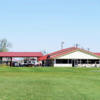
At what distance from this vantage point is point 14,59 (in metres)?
80.5

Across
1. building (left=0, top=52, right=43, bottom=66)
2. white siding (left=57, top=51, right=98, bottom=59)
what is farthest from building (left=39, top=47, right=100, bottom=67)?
building (left=0, top=52, right=43, bottom=66)

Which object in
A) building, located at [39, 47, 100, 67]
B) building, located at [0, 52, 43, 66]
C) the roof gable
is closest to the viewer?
building, located at [39, 47, 100, 67]

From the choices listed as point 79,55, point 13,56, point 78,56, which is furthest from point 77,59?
point 13,56

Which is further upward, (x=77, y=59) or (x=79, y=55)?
(x=79, y=55)

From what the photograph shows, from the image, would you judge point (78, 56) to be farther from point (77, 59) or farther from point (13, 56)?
point (13, 56)

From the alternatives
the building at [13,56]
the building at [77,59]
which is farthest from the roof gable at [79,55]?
the building at [13,56]

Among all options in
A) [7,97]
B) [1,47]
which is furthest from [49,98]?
[1,47]

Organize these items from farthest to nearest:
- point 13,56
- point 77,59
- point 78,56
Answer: point 13,56 < point 77,59 < point 78,56

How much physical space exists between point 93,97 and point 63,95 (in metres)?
1.60

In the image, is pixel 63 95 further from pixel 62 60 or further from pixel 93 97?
pixel 62 60

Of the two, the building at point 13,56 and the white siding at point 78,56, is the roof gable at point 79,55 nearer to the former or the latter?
the white siding at point 78,56

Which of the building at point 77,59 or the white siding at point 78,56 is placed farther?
the white siding at point 78,56

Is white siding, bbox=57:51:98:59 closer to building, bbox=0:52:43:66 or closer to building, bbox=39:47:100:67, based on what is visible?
building, bbox=39:47:100:67

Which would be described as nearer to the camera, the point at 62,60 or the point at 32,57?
the point at 62,60
